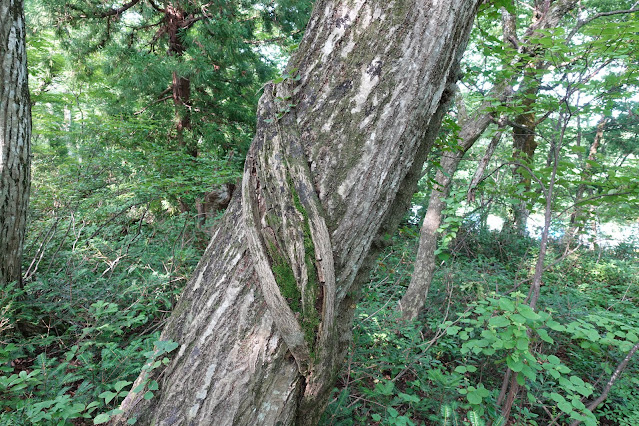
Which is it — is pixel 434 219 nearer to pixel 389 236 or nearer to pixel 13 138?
pixel 389 236

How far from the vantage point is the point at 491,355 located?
118 inches

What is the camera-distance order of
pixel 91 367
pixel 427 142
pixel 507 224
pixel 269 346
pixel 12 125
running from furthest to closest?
1. pixel 507 224
2. pixel 12 125
3. pixel 91 367
4. pixel 427 142
5. pixel 269 346

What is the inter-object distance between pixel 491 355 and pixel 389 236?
258 centimetres

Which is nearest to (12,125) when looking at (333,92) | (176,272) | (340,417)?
(176,272)

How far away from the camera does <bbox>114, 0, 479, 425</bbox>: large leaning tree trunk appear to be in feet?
3.24

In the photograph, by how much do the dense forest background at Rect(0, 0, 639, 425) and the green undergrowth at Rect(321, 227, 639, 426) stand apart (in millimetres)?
26

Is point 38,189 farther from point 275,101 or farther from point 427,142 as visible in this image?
point 427,142

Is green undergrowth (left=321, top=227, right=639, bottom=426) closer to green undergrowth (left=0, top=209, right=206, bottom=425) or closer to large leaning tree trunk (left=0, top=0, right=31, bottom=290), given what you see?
green undergrowth (left=0, top=209, right=206, bottom=425)

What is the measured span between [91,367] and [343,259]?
163cm

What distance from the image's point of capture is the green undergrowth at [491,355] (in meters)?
1.63

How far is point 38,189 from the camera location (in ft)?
14.3

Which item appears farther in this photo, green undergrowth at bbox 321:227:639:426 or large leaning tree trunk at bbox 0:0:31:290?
large leaning tree trunk at bbox 0:0:31:290

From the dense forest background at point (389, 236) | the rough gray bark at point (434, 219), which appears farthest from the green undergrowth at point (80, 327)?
the rough gray bark at point (434, 219)

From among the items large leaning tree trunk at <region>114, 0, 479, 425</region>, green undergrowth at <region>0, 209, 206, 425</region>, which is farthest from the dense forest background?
large leaning tree trunk at <region>114, 0, 479, 425</region>
